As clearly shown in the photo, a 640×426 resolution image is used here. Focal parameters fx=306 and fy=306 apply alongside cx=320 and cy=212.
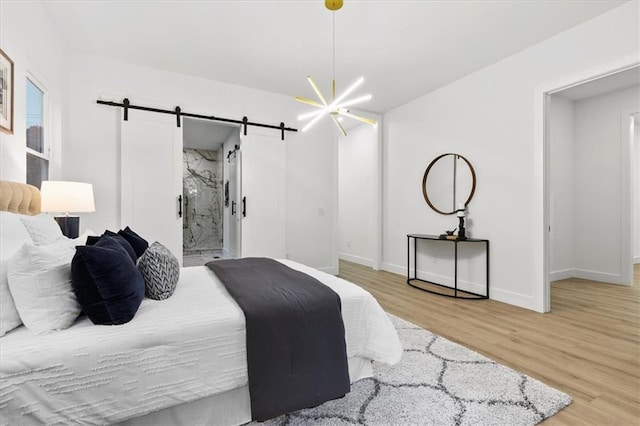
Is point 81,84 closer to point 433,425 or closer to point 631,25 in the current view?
point 433,425

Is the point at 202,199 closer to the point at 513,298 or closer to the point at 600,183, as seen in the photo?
the point at 513,298

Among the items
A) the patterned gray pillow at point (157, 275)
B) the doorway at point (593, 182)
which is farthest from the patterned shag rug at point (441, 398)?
the doorway at point (593, 182)

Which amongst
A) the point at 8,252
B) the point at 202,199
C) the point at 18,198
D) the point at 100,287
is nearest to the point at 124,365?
the point at 100,287

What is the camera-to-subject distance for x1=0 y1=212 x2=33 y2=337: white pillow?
3.98 feet

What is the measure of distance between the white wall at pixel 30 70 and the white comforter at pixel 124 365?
1548 mm

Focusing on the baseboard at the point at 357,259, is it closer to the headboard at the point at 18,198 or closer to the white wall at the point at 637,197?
the headboard at the point at 18,198

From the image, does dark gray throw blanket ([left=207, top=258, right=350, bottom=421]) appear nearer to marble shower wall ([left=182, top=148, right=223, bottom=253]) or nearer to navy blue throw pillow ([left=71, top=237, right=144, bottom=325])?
navy blue throw pillow ([left=71, top=237, right=144, bottom=325])

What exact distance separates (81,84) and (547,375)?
5187 mm

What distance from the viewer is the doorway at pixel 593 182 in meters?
4.45

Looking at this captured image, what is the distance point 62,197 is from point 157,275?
1439 millimetres

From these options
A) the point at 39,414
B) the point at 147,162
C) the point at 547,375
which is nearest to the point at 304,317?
the point at 39,414

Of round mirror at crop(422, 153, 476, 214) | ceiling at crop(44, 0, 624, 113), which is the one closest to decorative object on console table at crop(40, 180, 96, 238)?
ceiling at crop(44, 0, 624, 113)

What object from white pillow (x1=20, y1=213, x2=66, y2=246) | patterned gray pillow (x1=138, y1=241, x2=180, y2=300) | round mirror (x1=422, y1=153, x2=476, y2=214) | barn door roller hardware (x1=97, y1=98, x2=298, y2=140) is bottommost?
patterned gray pillow (x1=138, y1=241, x2=180, y2=300)

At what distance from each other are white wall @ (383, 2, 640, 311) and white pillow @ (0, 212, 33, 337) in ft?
13.6
